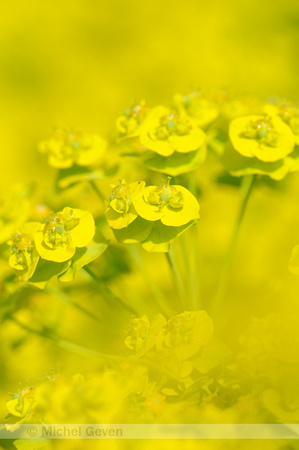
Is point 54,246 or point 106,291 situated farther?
point 106,291

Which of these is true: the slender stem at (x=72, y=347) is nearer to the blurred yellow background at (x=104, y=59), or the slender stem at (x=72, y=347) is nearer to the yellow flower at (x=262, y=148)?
the yellow flower at (x=262, y=148)

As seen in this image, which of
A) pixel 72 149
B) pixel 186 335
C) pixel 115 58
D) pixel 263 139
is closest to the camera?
pixel 186 335

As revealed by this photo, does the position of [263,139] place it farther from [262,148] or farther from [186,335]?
[186,335]

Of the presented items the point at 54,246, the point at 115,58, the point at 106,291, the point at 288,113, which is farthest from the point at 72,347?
the point at 115,58

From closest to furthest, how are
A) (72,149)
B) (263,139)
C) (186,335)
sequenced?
(186,335), (263,139), (72,149)

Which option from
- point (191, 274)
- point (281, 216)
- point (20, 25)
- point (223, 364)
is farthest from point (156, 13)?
point (223, 364)

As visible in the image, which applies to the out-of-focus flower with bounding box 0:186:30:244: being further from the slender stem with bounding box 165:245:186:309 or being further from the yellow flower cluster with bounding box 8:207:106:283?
the slender stem with bounding box 165:245:186:309

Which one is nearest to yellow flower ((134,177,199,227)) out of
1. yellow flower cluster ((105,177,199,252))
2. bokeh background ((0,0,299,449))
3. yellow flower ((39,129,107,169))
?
yellow flower cluster ((105,177,199,252))
